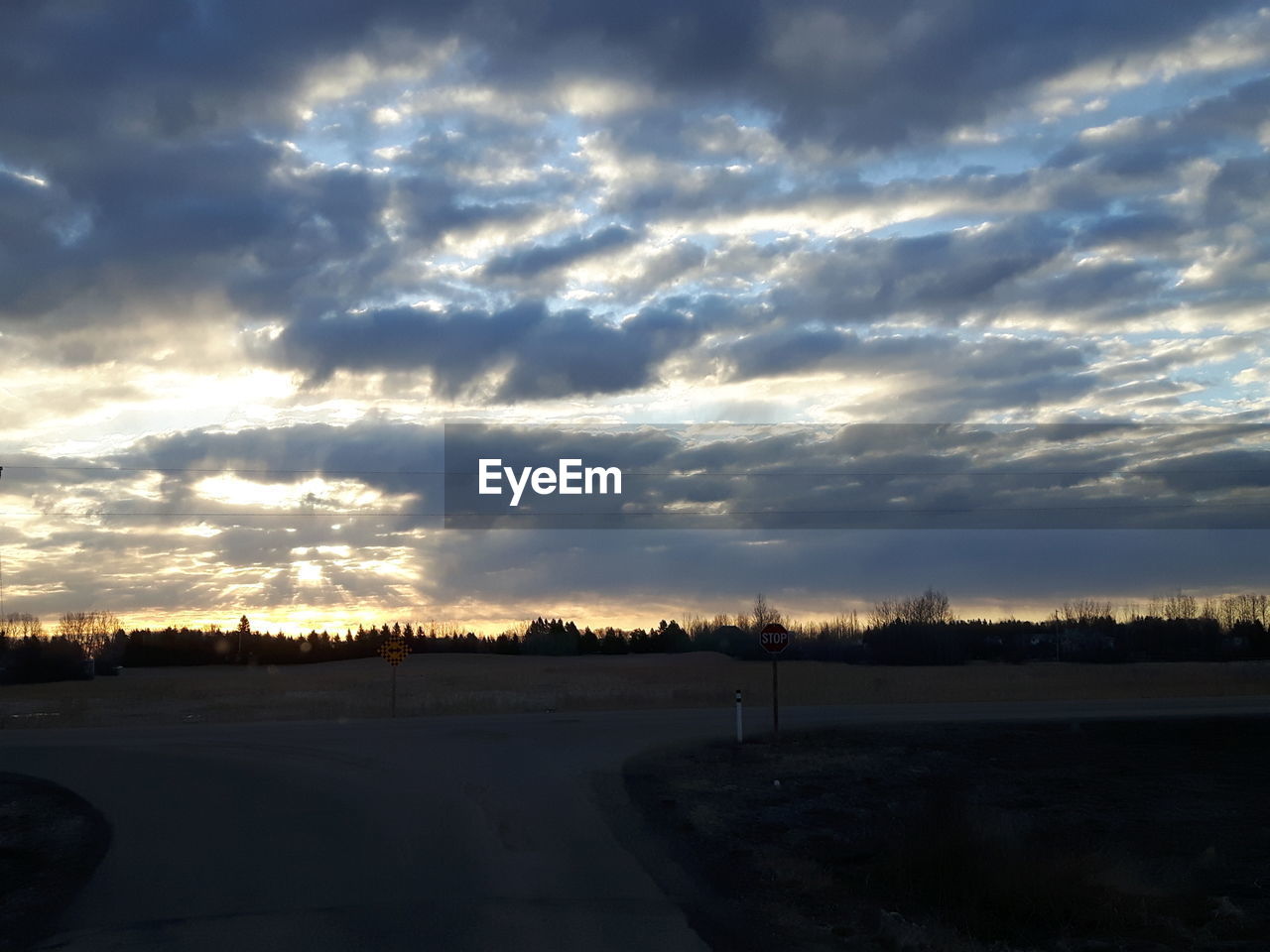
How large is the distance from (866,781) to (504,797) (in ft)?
25.0

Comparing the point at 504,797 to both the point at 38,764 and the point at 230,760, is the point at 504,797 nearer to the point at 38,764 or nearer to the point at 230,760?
the point at 230,760

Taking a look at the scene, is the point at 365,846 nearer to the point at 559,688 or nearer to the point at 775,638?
the point at 775,638

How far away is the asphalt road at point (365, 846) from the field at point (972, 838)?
1162 mm

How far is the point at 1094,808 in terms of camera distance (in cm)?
2016

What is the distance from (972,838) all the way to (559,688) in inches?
2203

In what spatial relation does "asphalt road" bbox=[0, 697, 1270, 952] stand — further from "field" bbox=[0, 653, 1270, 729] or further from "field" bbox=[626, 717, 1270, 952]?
"field" bbox=[0, 653, 1270, 729]

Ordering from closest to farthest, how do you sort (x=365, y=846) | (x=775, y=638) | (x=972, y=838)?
(x=972, y=838) → (x=365, y=846) → (x=775, y=638)

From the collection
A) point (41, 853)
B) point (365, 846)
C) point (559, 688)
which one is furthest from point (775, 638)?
point (559, 688)

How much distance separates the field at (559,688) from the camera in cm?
4875

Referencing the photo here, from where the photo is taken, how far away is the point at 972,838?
40.7 ft

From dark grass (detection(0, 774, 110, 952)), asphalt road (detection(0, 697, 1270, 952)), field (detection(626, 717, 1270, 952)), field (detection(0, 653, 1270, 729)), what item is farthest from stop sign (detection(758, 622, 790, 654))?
field (detection(0, 653, 1270, 729))

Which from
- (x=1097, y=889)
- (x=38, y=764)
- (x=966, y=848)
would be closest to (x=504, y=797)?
(x=966, y=848)

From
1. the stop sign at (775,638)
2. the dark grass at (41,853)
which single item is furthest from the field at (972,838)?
the dark grass at (41,853)

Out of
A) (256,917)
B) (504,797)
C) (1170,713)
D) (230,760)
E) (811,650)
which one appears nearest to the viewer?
(256,917)
